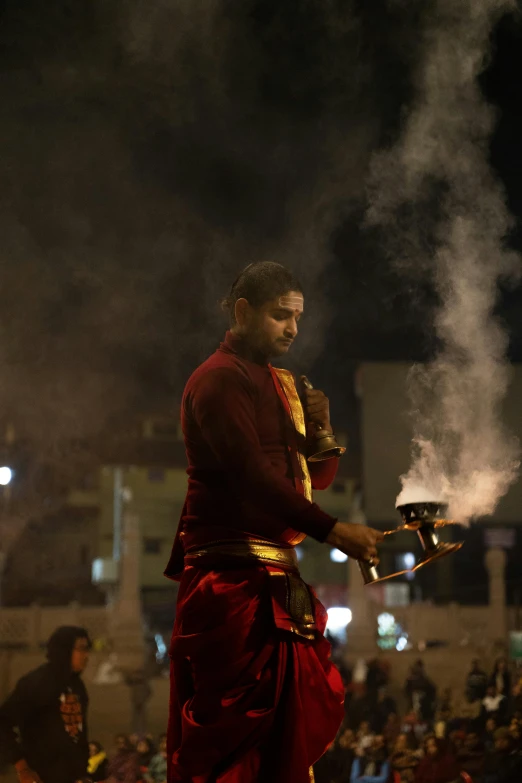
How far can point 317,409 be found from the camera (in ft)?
8.48

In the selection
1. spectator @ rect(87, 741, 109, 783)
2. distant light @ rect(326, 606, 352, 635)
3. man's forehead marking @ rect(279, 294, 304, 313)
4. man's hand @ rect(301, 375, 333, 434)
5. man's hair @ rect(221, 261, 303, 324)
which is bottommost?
spectator @ rect(87, 741, 109, 783)

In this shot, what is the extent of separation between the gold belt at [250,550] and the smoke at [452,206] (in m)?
2.55

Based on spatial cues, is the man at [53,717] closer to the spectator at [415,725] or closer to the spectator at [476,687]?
the spectator at [415,725]

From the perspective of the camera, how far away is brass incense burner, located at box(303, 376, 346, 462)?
251cm

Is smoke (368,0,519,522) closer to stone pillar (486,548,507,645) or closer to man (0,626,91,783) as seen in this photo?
man (0,626,91,783)

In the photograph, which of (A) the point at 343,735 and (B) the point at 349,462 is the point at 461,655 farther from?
(B) the point at 349,462

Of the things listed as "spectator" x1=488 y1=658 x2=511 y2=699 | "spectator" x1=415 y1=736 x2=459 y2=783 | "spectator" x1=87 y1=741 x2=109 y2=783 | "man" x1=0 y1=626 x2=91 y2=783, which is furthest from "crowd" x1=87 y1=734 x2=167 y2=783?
"spectator" x1=488 y1=658 x2=511 y2=699

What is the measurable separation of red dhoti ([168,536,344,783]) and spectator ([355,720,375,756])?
17.4 feet

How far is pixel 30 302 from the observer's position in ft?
22.6

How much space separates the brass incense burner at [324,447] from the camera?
251 centimetres

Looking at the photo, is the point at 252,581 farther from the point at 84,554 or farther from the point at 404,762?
the point at 84,554

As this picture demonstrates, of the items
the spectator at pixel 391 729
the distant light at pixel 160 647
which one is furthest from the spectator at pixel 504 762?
the distant light at pixel 160 647

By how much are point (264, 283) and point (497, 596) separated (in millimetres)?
14568

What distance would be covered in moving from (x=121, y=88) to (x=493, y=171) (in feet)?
8.27
